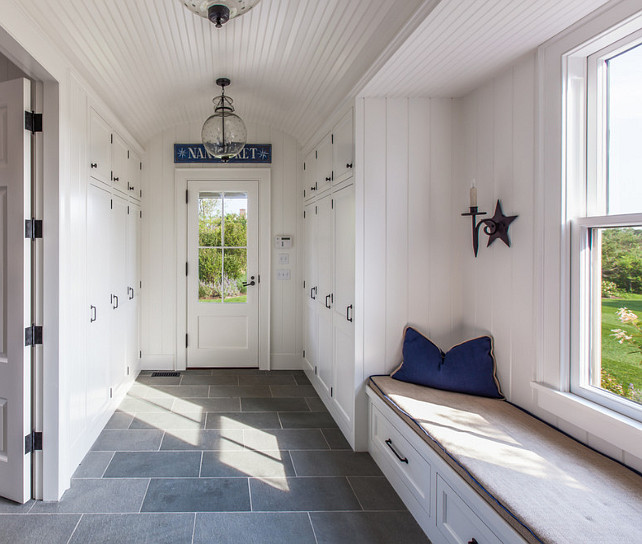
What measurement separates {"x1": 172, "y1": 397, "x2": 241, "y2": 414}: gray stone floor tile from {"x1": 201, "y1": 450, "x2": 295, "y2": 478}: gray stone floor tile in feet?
2.67

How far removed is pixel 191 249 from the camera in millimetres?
4840

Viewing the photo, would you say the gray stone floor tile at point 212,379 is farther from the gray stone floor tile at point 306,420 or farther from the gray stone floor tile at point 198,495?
the gray stone floor tile at point 198,495

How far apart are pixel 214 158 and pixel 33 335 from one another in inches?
119

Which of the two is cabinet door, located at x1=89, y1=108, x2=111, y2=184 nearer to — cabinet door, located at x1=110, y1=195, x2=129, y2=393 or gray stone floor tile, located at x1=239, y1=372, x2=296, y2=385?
cabinet door, located at x1=110, y1=195, x2=129, y2=393

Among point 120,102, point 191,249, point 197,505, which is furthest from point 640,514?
point 191,249

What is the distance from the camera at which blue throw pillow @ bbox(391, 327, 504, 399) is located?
2.48 meters

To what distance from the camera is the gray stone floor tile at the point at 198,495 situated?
2.24 m

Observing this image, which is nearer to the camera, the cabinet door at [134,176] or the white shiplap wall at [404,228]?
the white shiplap wall at [404,228]

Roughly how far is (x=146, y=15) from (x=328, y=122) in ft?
5.25

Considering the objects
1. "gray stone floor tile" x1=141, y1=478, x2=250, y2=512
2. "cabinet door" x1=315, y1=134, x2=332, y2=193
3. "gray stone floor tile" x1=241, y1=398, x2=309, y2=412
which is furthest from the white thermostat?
"gray stone floor tile" x1=141, y1=478, x2=250, y2=512

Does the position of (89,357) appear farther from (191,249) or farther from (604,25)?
(604,25)

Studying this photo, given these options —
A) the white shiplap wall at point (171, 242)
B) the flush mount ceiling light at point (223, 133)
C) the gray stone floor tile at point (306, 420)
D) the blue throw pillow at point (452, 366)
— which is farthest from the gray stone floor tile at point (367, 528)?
the white shiplap wall at point (171, 242)

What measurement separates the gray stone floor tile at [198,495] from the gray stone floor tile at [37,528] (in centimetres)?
35

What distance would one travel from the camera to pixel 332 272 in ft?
11.5
